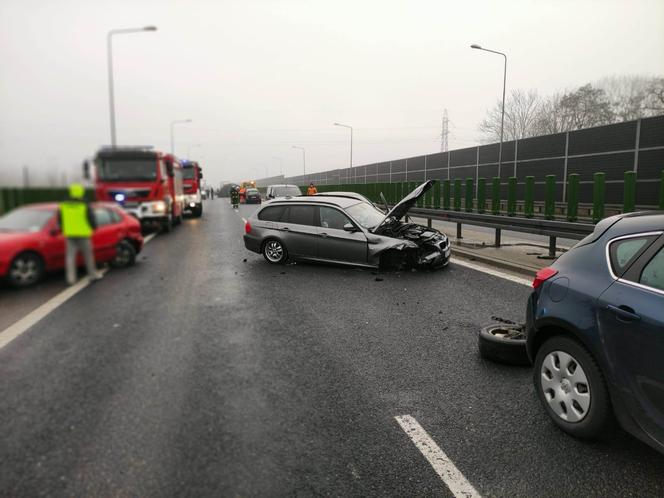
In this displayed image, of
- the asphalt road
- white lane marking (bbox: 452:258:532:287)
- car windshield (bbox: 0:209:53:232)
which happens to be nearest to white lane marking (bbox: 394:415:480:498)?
the asphalt road

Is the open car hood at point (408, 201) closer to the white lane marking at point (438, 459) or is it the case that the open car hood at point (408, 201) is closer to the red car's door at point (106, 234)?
the white lane marking at point (438, 459)

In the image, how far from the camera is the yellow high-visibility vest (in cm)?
89

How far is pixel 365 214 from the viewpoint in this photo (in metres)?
12.0

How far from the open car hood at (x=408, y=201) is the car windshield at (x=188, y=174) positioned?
6864mm

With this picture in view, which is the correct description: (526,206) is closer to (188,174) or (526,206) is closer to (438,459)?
(438,459)

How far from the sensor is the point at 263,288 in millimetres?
10047

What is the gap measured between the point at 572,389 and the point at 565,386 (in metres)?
0.09

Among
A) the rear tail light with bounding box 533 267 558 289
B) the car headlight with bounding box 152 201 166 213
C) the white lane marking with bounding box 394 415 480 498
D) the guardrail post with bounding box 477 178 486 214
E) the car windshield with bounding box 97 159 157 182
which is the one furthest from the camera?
the guardrail post with bounding box 477 178 486 214

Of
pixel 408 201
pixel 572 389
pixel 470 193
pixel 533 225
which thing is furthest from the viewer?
pixel 470 193

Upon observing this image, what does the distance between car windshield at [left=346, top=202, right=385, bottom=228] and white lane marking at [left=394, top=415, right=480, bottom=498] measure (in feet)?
23.5

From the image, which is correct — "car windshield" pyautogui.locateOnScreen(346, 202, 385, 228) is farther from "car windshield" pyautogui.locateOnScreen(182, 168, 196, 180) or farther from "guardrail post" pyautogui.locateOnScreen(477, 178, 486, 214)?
"car windshield" pyautogui.locateOnScreen(182, 168, 196, 180)

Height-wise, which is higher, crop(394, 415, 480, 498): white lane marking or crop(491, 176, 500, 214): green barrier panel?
crop(491, 176, 500, 214): green barrier panel

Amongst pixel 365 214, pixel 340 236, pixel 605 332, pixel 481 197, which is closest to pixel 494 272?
pixel 365 214

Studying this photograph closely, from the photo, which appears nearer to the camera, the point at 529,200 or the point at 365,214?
the point at 365,214
